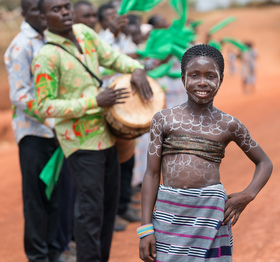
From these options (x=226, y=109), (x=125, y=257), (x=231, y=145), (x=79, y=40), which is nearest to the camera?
(x=79, y=40)

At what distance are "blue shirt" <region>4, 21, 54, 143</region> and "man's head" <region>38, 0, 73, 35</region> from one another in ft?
1.57

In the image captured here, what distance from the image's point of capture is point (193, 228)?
77.8 inches

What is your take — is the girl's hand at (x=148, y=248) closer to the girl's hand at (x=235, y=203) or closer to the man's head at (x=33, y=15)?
the girl's hand at (x=235, y=203)

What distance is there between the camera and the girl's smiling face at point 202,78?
198 cm

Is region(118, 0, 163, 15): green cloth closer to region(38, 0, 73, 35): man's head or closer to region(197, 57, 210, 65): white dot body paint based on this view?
region(38, 0, 73, 35): man's head

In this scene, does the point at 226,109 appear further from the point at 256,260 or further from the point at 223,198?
the point at 223,198

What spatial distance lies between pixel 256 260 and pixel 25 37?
275 cm

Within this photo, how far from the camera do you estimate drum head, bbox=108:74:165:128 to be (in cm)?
294

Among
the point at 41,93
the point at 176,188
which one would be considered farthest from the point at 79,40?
the point at 176,188

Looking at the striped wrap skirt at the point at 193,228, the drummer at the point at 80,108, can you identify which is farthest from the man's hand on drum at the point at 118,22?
the striped wrap skirt at the point at 193,228

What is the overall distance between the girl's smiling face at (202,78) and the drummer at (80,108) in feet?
3.29

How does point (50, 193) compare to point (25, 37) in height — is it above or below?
below

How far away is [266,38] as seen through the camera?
108ft

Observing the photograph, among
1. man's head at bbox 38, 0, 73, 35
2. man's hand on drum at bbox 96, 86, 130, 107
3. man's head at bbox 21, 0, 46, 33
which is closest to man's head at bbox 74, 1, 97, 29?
man's head at bbox 21, 0, 46, 33
